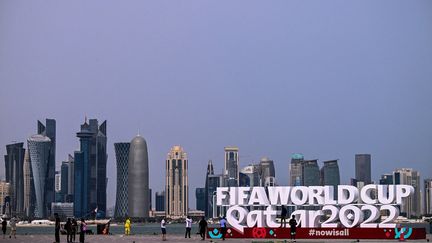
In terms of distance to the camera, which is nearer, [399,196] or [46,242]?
[46,242]

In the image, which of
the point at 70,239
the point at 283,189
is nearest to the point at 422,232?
the point at 283,189

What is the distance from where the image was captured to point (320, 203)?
69.7 meters

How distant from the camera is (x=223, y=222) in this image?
66312 millimetres

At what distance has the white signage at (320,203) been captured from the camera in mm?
67375

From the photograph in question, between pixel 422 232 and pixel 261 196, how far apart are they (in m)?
14.0

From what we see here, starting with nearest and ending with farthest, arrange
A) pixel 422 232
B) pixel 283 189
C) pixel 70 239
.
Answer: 1. pixel 70 239
2. pixel 422 232
3. pixel 283 189

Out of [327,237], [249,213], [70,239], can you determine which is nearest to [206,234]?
[249,213]

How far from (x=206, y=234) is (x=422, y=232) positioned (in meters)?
17.8

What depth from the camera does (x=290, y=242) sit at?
5938cm

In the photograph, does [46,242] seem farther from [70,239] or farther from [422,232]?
[422,232]

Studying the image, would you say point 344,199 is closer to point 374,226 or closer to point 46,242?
point 374,226

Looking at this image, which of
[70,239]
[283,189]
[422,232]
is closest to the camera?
[70,239]

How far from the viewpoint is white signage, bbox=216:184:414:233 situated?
221 feet

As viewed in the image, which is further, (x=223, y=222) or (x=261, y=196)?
(x=261, y=196)
